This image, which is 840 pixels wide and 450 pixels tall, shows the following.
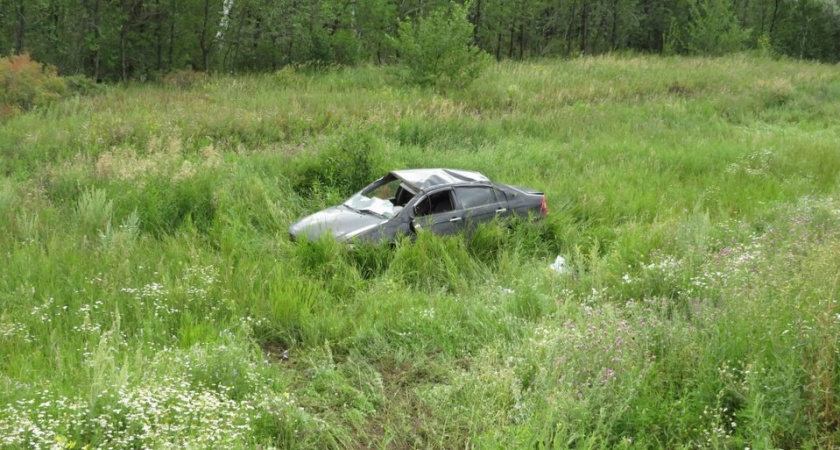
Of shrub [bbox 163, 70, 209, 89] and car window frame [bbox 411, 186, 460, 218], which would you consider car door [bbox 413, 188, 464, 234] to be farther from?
shrub [bbox 163, 70, 209, 89]

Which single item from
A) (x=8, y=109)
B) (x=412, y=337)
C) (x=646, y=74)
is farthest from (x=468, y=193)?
(x=646, y=74)

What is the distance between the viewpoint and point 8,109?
53.6ft

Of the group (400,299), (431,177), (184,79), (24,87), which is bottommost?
(400,299)

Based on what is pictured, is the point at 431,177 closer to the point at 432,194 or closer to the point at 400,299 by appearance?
the point at 432,194

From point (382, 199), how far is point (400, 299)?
3096 mm

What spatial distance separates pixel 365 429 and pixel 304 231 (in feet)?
14.3

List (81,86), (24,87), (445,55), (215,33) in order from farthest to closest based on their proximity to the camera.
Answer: (215,33) → (445,55) → (81,86) → (24,87)

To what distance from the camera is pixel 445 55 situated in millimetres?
21156

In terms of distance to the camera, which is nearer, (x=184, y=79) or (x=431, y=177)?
(x=431, y=177)

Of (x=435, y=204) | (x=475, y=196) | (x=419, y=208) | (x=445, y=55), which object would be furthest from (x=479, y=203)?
(x=445, y=55)

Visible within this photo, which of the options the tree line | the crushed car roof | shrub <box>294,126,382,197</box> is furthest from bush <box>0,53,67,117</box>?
the crushed car roof

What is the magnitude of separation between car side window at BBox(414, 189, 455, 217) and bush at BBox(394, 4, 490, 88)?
12.3 metres

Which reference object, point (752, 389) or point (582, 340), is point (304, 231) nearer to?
point (582, 340)

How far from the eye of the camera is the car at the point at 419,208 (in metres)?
8.91
